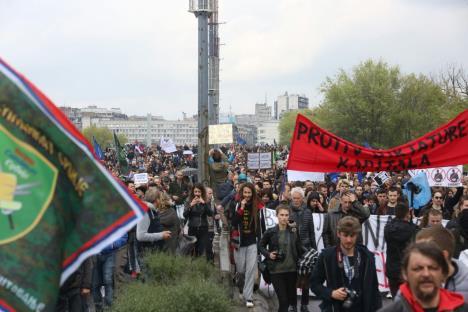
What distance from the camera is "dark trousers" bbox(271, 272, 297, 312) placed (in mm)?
10227

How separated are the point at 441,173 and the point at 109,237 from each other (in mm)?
15201

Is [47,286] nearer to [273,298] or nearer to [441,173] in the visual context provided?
[273,298]

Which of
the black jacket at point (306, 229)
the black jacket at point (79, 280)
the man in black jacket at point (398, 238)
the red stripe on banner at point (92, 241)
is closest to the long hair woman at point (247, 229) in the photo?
the black jacket at point (306, 229)

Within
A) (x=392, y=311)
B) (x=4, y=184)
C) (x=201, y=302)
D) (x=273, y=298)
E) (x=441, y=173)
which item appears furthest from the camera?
(x=441, y=173)

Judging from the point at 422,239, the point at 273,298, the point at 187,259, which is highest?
the point at 422,239

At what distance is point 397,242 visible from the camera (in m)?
9.29

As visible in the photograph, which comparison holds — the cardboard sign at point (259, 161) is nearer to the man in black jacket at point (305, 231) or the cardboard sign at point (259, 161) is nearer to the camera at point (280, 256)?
the man in black jacket at point (305, 231)

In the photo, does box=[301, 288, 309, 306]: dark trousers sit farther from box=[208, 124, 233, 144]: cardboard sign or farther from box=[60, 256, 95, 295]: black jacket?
box=[208, 124, 233, 144]: cardboard sign

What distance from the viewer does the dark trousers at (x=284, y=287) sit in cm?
1023

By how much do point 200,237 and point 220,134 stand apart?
7.71 meters

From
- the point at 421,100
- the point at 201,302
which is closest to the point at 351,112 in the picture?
the point at 421,100

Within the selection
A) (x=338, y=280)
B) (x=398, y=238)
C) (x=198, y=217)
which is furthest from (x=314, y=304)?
(x=338, y=280)

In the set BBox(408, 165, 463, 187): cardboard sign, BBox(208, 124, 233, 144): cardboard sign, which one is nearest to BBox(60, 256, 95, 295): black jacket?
BBox(408, 165, 463, 187): cardboard sign

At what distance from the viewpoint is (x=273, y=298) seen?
12.5 metres
